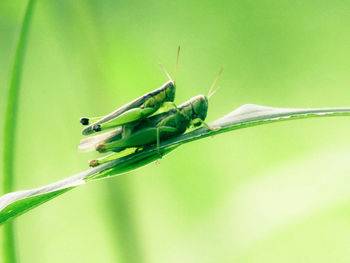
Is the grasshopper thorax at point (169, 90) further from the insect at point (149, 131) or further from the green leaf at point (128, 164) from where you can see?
the green leaf at point (128, 164)

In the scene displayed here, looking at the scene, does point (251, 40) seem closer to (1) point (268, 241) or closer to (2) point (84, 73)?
(2) point (84, 73)

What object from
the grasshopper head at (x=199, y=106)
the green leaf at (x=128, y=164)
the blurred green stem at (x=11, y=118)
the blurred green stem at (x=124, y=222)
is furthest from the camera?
the blurred green stem at (x=124, y=222)

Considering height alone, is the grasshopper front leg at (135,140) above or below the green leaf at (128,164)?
above

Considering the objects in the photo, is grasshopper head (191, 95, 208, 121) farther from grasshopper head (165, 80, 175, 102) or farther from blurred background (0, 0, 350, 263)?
blurred background (0, 0, 350, 263)

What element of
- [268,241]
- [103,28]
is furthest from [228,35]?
[268,241]

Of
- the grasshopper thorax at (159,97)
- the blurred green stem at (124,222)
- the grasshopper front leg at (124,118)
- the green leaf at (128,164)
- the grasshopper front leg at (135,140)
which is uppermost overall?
the grasshopper thorax at (159,97)

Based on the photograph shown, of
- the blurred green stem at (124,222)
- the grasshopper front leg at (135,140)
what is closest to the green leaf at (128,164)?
the grasshopper front leg at (135,140)

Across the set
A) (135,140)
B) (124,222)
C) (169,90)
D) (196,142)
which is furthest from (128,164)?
(196,142)

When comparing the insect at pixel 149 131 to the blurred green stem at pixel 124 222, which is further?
the blurred green stem at pixel 124 222

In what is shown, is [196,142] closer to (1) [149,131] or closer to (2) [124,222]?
(2) [124,222]
